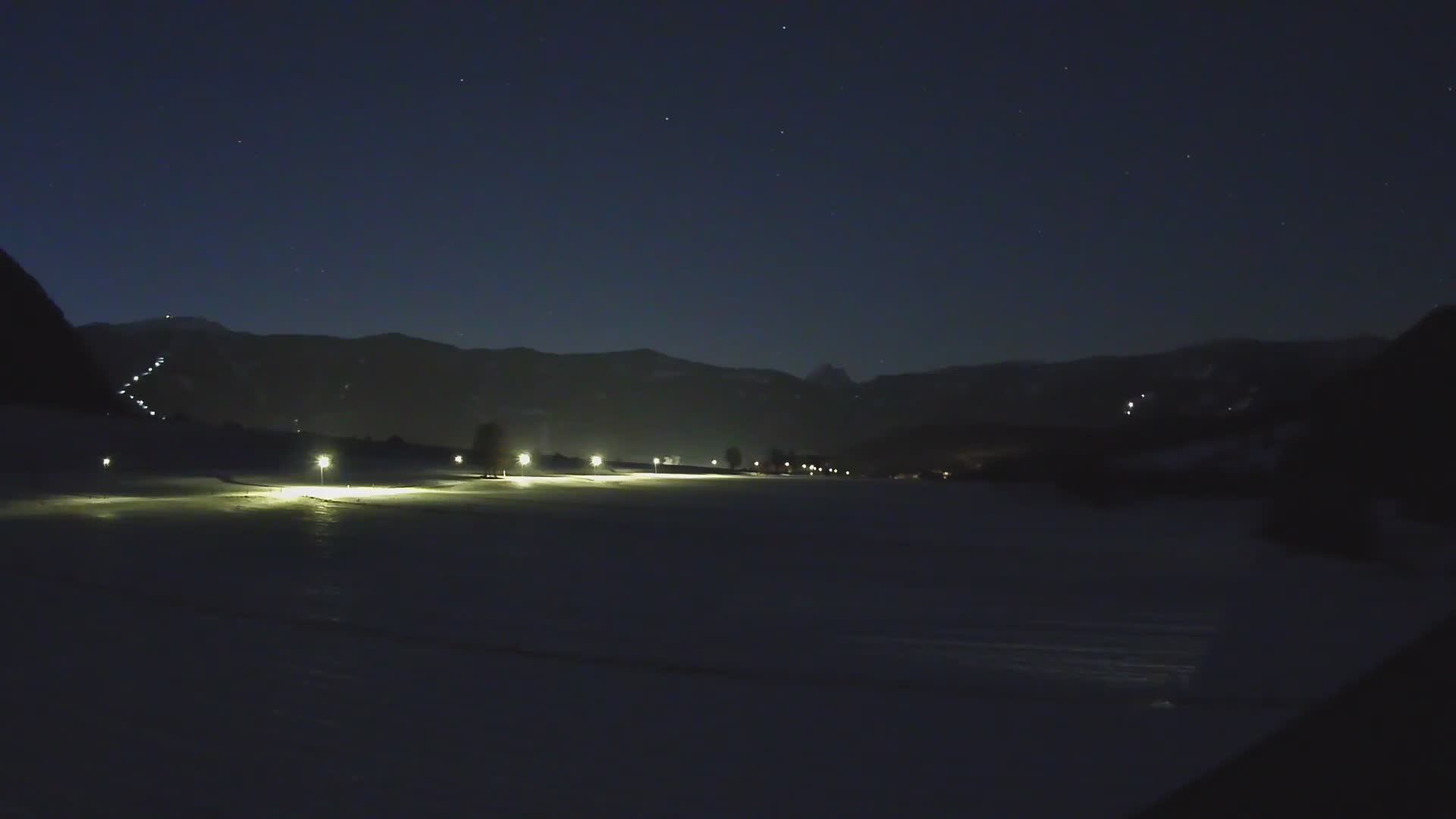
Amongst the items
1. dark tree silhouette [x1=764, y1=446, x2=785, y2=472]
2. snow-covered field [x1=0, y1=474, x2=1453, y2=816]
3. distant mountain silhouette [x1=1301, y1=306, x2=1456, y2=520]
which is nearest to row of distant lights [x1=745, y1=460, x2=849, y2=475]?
dark tree silhouette [x1=764, y1=446, x2=785, y2=472]

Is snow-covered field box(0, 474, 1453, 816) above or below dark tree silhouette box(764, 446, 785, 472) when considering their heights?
below

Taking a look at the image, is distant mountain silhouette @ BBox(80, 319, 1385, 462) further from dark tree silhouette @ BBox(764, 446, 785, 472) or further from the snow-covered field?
the snow-covered field

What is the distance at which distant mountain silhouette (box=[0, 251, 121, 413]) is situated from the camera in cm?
6681

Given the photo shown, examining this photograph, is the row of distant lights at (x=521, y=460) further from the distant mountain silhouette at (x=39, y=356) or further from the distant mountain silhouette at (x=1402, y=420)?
the distant mountain silhouette at (x=1402, y=420)

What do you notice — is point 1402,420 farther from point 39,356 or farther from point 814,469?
point 39,356

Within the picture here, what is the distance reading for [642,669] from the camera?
794cm

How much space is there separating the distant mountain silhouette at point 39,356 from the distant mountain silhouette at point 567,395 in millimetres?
30997

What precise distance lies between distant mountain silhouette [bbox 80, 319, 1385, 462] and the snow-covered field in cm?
8828

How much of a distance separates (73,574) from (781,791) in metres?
9.40

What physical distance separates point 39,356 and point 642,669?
7649 cm

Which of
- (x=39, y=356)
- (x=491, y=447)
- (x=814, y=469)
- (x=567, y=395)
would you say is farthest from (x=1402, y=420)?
(x=567, y=395)

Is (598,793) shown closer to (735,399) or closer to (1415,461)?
(1415,461)

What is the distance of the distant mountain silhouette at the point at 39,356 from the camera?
66812 mm

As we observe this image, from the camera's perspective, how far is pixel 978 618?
10352 mm
